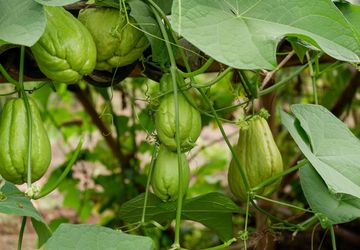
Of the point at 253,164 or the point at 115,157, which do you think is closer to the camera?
the point at 253,164

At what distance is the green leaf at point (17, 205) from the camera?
2.41 ft

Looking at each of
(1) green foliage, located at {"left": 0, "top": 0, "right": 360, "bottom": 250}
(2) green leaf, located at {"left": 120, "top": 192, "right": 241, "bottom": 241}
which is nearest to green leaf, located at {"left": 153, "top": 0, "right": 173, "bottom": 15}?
(1) green foliage, located at {"left": 0, "top": 0, "right": 360, "bottom": 250}

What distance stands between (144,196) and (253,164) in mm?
147

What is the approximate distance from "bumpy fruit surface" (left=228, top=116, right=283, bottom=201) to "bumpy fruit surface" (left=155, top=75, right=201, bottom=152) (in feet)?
0.44

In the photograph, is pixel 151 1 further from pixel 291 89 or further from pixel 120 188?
pixel 291 89

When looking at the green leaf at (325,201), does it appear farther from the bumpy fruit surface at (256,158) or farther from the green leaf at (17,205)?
the green leaf at (17,205)

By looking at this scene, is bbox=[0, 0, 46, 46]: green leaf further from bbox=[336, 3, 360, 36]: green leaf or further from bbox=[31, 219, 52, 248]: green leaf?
bbox=[336, 3, 360, 36]: green leaf

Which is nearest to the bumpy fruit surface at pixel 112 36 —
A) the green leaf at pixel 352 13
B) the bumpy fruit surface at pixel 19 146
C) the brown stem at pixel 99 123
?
the bumpy fruit surface at pixel 19 146

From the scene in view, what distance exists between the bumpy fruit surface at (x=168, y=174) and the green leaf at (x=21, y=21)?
23 centimetres

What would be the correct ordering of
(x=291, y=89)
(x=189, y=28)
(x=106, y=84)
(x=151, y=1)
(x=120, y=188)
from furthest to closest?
(x=291, y=89) → (x=120, y=188) → (x=106, y=84) → (x=151, y=1) → (x=189, y=28)

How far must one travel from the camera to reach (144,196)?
0.96 metres

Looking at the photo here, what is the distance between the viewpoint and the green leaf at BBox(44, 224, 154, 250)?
0.71 meters

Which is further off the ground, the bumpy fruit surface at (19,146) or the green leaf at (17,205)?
the bumpy fruit surface at (19,146)

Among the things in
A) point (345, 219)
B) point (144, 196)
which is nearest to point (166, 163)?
point (144, 196)
